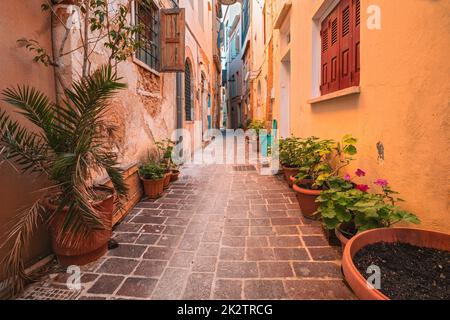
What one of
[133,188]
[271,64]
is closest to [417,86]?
[133,188]

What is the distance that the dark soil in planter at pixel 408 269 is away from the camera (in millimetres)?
1407

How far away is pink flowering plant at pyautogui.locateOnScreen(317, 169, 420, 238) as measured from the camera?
1.89 metres

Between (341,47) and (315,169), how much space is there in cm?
163

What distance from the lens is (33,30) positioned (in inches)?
84.4

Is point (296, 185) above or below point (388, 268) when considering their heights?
above

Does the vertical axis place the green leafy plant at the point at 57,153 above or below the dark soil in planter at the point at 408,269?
above

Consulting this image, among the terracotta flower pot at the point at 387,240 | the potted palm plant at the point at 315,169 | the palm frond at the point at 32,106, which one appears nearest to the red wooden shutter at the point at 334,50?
the potted palm plant at the point at 315,169

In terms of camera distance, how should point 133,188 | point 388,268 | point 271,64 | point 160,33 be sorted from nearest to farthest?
1. point 388,268
2. point 133,188
3. point 160,33
4. point 271,64

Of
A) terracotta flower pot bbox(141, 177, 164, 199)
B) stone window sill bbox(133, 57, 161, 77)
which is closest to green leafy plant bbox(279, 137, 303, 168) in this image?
terracotta flower pot bbox(141, 177, 164, 199)

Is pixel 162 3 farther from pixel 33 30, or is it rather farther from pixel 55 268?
pixel 55 268

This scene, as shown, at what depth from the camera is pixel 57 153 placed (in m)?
1.96

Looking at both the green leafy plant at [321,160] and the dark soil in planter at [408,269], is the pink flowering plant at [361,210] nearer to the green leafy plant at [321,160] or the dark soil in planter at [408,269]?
the dark soil in planter at [408,269]

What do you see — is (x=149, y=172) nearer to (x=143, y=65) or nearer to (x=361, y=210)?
(x=143, y=65)
